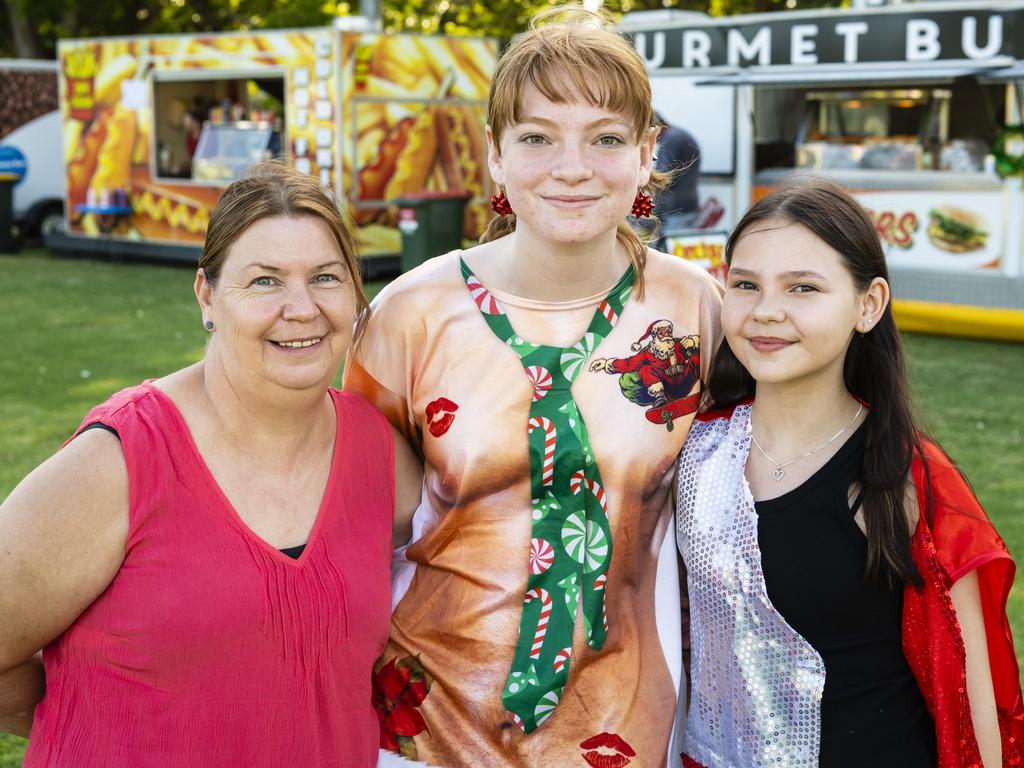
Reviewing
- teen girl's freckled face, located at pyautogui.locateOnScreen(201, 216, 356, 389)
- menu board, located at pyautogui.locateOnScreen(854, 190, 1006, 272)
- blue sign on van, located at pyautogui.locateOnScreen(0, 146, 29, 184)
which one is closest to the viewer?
teen girl's freckled face, located at pyautogui.locateOnScreen(201, 216, 356, 389)

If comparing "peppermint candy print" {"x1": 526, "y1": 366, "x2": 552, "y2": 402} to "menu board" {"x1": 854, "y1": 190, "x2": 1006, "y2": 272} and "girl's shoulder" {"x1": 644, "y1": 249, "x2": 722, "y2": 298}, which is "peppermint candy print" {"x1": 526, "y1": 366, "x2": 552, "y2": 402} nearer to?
"girl's shoulder" {"x1": 644, "y1": 249, "x2": 722, "y2": 298}

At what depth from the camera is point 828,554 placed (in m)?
2.16

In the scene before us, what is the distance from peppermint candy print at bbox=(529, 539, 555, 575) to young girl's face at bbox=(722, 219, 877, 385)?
521mm

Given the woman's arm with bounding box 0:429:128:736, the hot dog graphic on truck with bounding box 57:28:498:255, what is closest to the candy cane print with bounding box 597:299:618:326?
the woman's arm with bounding box 0:429:128:736

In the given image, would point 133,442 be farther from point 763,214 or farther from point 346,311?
point 763,214

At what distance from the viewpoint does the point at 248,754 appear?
6.28 ft

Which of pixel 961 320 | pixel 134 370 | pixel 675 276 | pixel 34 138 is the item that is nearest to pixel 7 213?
pixel 34 138

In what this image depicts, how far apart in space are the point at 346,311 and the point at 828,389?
37.8 inches

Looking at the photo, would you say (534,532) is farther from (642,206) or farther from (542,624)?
(642,206)

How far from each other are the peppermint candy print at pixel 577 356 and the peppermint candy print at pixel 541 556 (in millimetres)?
322

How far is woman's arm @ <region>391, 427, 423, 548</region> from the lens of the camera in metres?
2.35

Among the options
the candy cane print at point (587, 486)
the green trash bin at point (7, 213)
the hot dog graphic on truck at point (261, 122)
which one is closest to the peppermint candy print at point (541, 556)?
the candy cane print at point (587, 486)

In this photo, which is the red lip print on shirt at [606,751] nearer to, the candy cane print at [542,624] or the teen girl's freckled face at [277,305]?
the candy cane print at [542,624]

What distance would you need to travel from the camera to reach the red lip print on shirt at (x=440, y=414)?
91.7 inches
